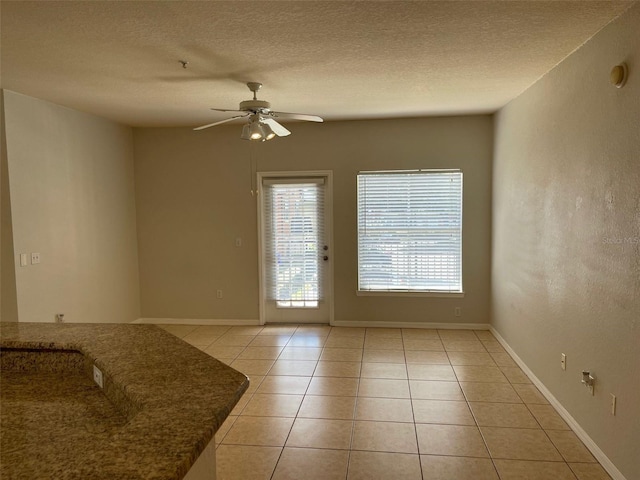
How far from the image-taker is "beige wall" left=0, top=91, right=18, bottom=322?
3.79 m

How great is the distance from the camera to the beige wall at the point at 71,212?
156 inches

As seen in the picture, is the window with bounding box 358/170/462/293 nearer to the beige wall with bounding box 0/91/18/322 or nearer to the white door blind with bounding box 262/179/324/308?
the white door blind with bounding box 262/179/324/308

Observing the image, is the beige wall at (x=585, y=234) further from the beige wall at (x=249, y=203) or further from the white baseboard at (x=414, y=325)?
the white baseboard at (x=414, y=325)

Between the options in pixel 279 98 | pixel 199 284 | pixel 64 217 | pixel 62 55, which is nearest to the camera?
pixel 62 55

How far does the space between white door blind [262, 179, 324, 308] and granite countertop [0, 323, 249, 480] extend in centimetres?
363

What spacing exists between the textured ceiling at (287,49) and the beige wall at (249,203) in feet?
3.29

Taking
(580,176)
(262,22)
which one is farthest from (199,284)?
(580,176)

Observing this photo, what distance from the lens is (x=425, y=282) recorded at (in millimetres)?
5492

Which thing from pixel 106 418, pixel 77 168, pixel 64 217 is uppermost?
pixel 77 168

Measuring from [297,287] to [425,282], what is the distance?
5.27 feet

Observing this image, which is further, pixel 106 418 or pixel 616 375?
pixel 616 375

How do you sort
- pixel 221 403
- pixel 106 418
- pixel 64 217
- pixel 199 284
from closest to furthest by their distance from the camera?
pixel 221 403 → pixel 106 418 → pixel 64 217 → pixel 199 284

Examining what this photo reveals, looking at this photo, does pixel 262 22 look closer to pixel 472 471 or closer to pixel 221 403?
pixel 221 403

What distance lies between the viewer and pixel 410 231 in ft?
17.9
